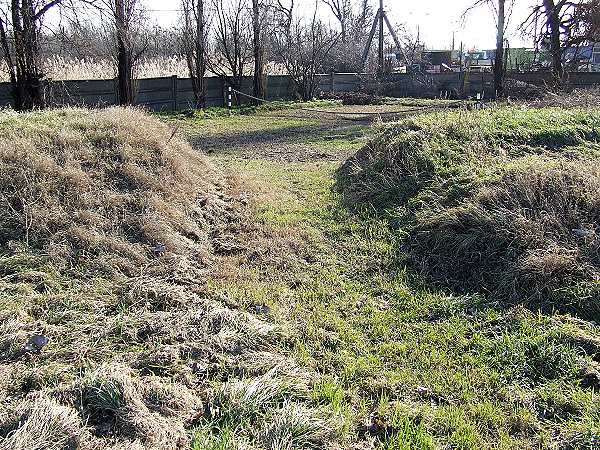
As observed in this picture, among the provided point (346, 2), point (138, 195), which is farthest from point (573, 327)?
point (346, 2)

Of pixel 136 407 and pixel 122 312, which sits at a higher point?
pixel 122 312

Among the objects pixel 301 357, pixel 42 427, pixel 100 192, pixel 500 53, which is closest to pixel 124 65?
pixel 100 192

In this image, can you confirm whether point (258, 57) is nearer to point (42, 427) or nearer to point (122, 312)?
point (122, 312)

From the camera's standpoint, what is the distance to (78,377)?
2859 mm

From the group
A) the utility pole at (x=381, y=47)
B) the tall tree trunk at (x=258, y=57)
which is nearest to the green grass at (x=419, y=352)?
the tall tree trunk at (x=258, y=57)

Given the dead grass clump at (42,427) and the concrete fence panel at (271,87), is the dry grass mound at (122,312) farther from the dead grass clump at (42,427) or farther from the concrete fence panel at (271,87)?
the concrete fence panel at (271,87)

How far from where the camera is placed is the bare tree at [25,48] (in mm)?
11188

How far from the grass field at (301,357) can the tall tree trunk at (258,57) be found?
16276mm

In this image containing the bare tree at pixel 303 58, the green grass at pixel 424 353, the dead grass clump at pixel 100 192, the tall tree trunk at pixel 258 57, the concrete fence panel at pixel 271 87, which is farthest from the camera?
the bare tree at pixel 303 58

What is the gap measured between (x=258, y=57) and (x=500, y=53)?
905 centimetres

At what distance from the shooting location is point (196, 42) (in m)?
18.5

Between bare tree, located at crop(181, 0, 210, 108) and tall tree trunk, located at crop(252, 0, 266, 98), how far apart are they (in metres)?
2.06

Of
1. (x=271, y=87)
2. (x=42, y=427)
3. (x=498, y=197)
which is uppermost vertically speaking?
(x=271, y=87)

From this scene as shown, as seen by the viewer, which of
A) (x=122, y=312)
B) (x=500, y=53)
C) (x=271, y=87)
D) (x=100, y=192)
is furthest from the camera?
(x=271, y=87)
